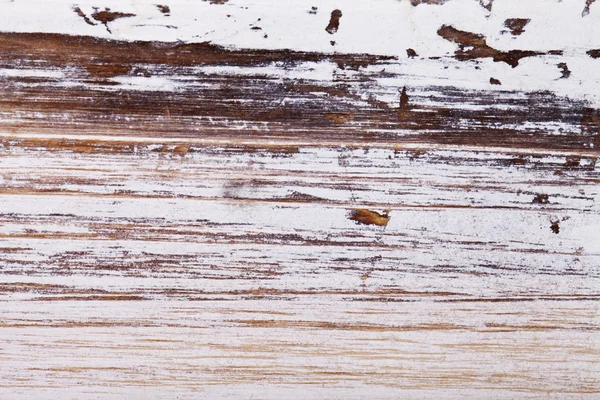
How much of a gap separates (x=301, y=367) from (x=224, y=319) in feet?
0.28

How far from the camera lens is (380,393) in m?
0.41

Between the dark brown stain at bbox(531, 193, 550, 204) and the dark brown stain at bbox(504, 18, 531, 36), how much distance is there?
14cm

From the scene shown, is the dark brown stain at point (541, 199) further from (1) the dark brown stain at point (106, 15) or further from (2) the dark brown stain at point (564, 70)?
(1) the dark brown stain at point (106, 15)

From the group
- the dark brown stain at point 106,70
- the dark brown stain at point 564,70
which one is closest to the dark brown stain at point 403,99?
the dark brown stain at point 564,70

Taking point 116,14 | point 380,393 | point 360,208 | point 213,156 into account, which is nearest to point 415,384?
point 380,393

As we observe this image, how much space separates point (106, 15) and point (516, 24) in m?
0.34

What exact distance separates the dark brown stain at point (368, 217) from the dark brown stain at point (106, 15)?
252 mm

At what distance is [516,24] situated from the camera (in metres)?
0.36

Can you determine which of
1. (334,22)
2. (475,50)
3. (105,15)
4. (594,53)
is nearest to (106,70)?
(105,15)

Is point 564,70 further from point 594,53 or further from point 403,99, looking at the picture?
point 403,99

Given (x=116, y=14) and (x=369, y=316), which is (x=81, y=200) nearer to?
(x=116, y=14)

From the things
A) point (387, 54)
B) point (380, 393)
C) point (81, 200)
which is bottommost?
point (380, 393)

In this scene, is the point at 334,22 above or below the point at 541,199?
above

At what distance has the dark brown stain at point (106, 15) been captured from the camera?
1.18 feet
